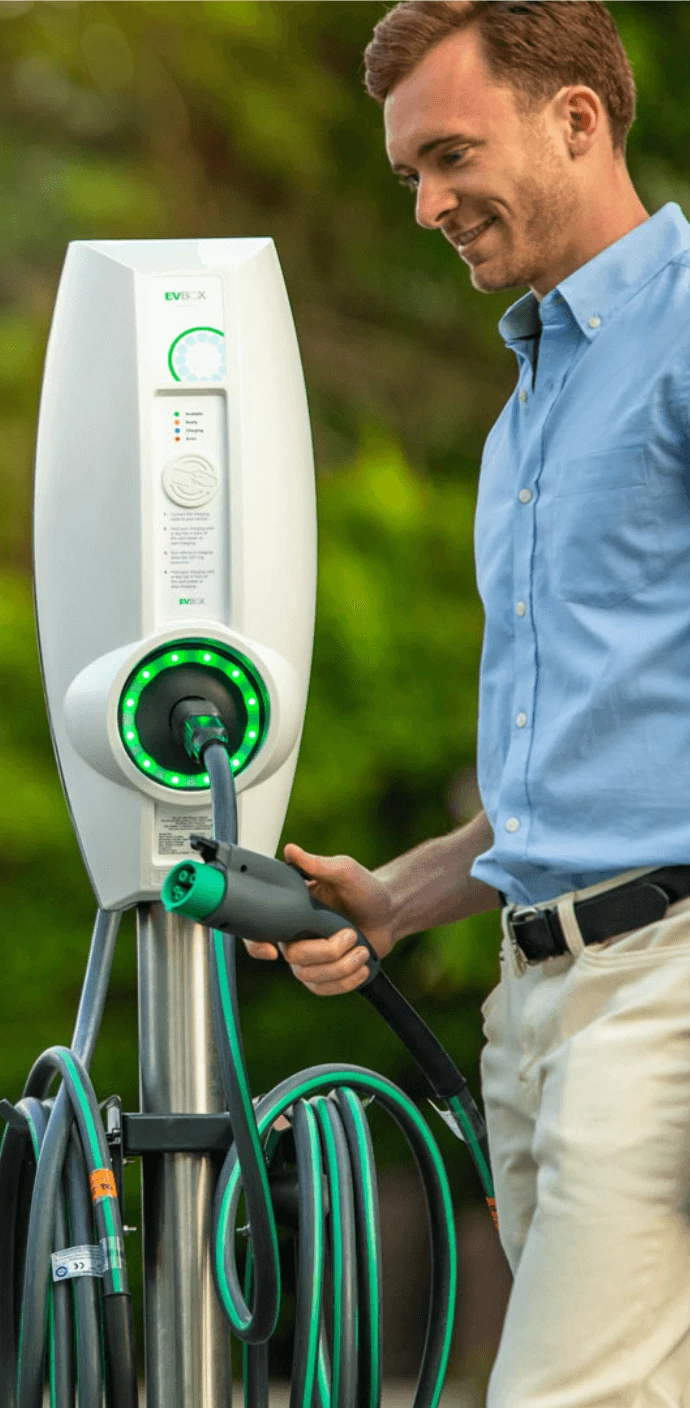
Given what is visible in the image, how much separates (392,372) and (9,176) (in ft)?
3.46

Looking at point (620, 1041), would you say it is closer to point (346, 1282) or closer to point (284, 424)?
point (346, 1282)

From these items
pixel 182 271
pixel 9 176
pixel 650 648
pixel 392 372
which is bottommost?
pixel 650 648

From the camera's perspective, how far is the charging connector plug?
48.1 inches

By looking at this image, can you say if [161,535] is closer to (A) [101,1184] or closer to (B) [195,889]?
(B) [195,889]

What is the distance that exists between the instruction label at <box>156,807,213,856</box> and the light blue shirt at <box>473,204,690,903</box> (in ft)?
0.79

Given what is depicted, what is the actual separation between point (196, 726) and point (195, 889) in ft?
0.49

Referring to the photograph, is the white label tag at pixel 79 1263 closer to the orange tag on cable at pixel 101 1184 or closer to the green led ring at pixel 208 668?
the orange tag on cable at pixel 101 1184

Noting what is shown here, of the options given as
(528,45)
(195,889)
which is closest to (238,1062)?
(195,889)

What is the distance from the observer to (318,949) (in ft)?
4.17

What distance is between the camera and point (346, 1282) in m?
1.26

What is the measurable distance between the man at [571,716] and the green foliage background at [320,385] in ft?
7.77

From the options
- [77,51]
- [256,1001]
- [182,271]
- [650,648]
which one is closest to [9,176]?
[77,51]

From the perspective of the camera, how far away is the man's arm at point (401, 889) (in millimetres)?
1398

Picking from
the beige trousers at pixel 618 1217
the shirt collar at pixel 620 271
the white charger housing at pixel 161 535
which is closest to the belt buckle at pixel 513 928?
the beige trousers at pixel 618 1217
